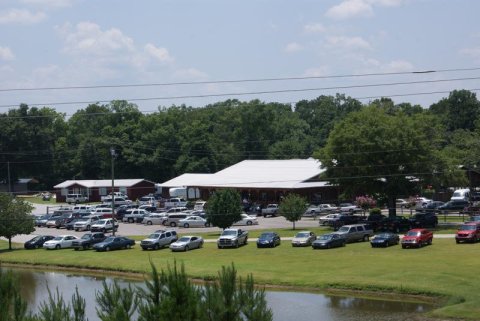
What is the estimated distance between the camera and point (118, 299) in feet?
67.4

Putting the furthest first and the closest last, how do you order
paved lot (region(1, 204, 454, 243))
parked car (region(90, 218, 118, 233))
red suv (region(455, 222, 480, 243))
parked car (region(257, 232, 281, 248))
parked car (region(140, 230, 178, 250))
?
paved lot (region(1, 204, 454, 243)) → parked car (region(90, 218, 118, 233)) → parked car (region(140, 230, 178, 250)) → parked car (region(257, 232, 281, 248)) → red suv (region(455, 222, 480, 243))

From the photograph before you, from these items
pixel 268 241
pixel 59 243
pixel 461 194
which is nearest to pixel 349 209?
pixel 461 194

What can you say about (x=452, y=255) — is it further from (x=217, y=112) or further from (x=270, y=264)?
(x=217, y=112)

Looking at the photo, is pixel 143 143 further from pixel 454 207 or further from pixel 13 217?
pixel 13 217

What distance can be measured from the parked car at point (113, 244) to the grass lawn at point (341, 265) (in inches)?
51.7

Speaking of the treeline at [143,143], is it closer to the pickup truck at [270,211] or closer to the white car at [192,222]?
the pickup truck at [270,211]

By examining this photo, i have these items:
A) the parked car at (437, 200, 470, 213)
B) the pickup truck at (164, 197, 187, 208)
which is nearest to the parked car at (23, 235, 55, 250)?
the pickup truck at (164, 197, 187, 208)

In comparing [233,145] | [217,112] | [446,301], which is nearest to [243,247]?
[446,301]

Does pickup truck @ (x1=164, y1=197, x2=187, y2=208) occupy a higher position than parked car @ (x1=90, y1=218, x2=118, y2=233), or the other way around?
pickup truck @ (x1=164, y1=197, x2=187, y2=208)

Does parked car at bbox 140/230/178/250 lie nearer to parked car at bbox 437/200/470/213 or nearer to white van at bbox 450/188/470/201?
parked car at bbox 437/200/470/213

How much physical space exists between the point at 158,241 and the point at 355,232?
15561mm

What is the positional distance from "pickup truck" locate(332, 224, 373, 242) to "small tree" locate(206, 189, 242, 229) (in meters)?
9.93

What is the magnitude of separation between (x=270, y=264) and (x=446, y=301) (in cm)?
1415

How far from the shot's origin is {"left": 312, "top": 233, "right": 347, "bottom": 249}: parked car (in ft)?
177
